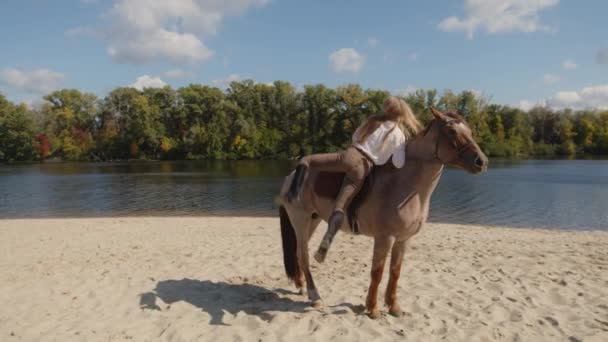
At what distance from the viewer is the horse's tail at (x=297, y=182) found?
14.9 feet

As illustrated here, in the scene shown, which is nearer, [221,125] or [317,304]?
[317,304]

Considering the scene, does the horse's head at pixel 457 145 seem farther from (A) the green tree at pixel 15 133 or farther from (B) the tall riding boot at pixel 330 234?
(A) the green tree at pixel 15 133

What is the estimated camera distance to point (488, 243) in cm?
883

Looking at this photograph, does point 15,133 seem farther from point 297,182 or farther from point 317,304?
point 317,304

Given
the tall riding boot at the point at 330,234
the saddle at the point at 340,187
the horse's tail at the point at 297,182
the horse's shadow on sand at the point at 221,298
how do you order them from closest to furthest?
the tall riding boot at the point at 330,234 < the saddle at the point at 340,187 < the horse's tail at the point at 297,182 < the horse's shadow on sand at the point at 221,298

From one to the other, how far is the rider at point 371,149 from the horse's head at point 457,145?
1.32ft

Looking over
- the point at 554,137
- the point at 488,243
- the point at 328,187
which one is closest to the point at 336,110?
the point at 554,137

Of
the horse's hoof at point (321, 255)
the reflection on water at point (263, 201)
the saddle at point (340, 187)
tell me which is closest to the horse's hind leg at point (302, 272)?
the saddle at point (340, 187)

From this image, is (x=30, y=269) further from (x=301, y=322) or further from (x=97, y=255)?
(x=301, y=322)

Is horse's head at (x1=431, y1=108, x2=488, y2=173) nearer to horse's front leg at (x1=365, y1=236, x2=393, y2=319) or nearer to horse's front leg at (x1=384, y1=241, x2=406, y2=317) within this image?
horse's front leg at (x1=365, y1=236, x2=393, y2=319)

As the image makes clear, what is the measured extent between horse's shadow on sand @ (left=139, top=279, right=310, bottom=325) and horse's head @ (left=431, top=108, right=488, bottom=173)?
94.9 inches

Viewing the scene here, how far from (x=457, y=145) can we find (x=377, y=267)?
1.54m

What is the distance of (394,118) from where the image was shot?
13.5 feet

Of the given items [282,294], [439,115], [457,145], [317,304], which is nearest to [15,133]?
[282,294]
